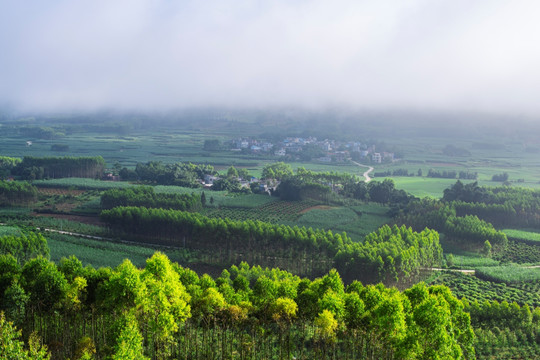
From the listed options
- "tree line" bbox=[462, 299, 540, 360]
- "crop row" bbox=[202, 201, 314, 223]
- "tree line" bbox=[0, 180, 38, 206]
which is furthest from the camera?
"tree line" bbox=[0, 180, 38, 206]

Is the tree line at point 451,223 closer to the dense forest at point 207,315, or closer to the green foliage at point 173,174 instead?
the dense forest at point 207,315

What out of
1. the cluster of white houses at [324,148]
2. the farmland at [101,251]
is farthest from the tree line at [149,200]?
the cluster of white houses at [324,148]

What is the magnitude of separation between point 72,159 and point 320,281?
297ft

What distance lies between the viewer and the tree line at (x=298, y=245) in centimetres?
4634

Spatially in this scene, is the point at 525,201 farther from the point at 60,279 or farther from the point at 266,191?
the point at 60,279

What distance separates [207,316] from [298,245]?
969 inches

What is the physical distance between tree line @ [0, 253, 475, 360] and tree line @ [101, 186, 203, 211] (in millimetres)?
38893

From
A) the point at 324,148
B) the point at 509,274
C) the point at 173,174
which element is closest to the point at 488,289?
the point at 509,274

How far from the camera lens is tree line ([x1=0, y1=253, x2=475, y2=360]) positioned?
78.3 ft

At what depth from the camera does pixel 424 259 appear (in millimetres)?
50906

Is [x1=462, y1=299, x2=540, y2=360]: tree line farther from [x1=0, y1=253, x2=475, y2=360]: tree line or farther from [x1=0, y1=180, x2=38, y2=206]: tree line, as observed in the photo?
[x1=0, y1=180, x2=38, y2=206]: tree line

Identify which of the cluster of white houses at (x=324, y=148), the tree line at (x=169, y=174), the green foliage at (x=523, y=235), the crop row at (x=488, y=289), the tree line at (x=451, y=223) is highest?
the cluster of white houses at (x=324, y=148)

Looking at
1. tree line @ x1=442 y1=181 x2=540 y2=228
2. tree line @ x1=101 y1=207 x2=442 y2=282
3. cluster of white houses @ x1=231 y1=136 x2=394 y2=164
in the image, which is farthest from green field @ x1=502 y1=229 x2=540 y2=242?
cluster of white houses @ x1=231 y1=136 x2=394 y2=164

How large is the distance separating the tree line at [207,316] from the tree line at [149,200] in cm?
3889
